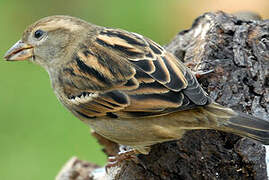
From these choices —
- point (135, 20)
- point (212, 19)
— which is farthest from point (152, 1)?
point (212, 19)

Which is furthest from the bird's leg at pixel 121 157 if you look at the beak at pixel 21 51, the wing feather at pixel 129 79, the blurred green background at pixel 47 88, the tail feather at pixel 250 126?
the blurred green background at pixel 47 88

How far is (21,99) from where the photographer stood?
8.40m

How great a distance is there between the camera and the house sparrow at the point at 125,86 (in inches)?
153

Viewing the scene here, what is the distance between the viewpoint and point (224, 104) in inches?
162

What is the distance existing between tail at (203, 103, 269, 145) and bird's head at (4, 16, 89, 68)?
4.91 feet

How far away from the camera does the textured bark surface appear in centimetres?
391

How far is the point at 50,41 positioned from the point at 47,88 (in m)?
3.86

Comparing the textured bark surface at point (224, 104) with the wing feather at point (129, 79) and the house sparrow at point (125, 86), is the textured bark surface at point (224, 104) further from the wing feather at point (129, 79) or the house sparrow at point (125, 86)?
the wing feather at point (129, 79)

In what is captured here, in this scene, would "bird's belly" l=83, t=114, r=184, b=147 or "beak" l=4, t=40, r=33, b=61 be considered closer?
"bird's belly" l=83, t=114, r=184, b=147

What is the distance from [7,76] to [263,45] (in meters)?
5.40

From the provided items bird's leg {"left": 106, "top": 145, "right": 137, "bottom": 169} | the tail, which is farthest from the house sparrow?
bird's leg {"left": 106, "top": 145, "right": 137, "bottom": 169}

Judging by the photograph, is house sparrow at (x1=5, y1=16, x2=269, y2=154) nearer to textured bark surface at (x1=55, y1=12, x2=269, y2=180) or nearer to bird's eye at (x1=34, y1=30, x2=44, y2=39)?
bird's eye at (x1=34, y1=30, x2=44, y2=39)

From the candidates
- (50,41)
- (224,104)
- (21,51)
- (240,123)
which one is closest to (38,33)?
(50,41)

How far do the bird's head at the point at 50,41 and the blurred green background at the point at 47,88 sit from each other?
3.03 metres
